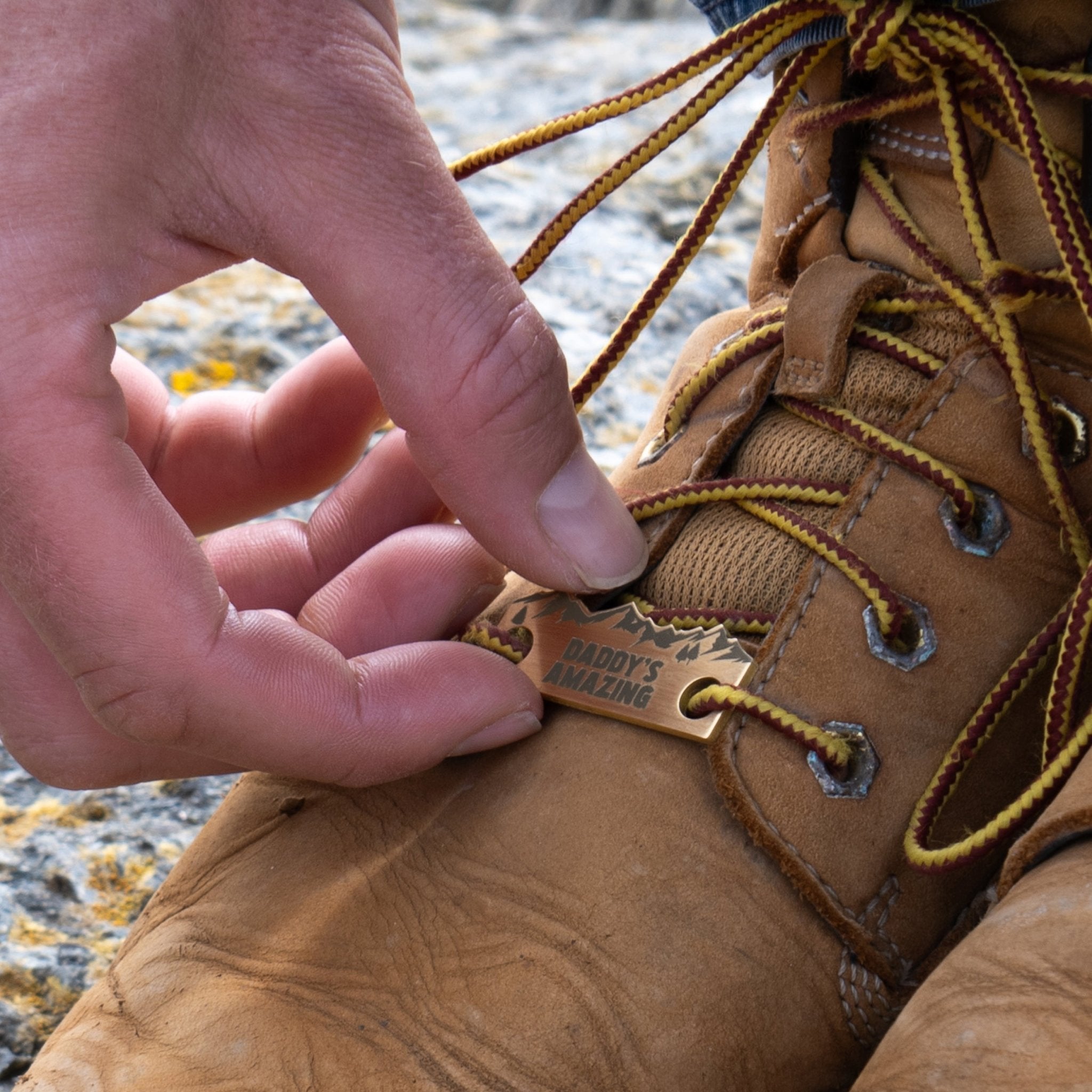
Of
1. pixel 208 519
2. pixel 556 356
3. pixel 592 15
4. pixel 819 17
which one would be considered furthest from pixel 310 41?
pixel 592 15

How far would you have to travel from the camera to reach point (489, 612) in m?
0.75

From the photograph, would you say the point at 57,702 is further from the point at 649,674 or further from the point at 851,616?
the point at 851,616

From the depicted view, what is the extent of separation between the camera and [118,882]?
87 centimetres

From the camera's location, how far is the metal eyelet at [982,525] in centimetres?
65

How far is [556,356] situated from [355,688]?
0.19 metres

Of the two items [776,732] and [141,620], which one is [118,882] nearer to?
[141,620]

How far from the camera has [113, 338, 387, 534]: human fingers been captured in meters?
0.87

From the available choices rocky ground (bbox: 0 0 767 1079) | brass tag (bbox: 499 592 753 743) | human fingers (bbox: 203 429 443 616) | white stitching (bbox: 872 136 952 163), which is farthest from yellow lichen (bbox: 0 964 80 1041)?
white stitching (bbox: 872 136 952 163)

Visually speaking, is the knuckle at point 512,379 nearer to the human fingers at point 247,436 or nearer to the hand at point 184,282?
the hand at point 184,282

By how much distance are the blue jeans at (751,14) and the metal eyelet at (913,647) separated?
313 mm

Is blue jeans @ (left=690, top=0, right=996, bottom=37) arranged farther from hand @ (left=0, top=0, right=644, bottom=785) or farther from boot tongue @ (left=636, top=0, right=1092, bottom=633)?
hand @ (left=0, top=0, right=644, bottom=785)

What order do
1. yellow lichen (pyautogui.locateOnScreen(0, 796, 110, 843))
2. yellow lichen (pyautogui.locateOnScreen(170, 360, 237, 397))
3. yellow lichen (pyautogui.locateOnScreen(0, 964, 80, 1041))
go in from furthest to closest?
yellow lichen (pyautogui.locateOnScreen(170, 360, 237, 397))
yellow lichen (pyautogui.locateOnScreen(0, 796, 110, 843))
yellow lichen (pyautogui.locateOnScreen(0, 964, 80, 1041))

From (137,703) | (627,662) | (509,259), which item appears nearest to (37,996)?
(137,703)

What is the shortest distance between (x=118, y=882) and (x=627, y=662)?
424 millimetres
